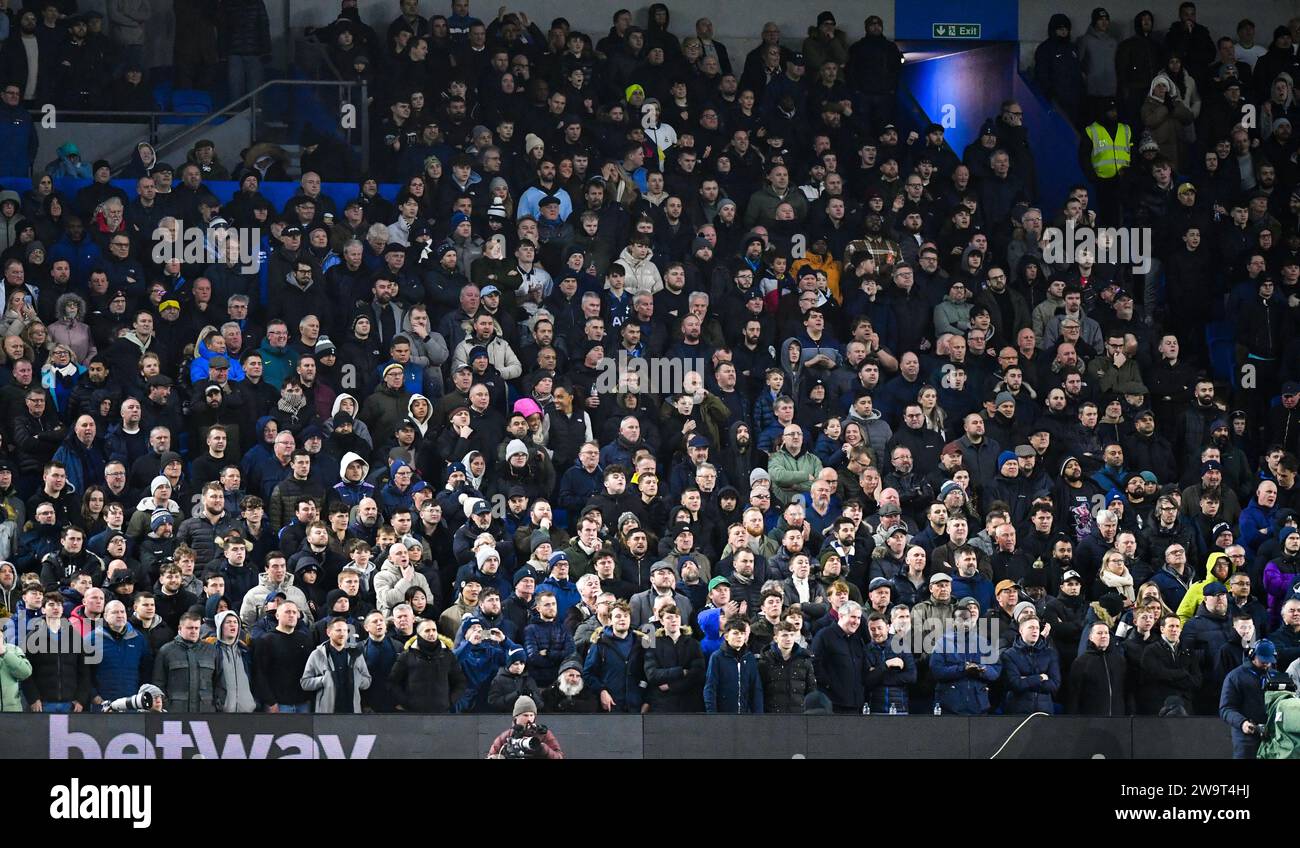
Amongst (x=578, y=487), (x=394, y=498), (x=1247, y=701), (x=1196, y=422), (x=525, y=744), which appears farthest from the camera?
(x=1196, y=422)

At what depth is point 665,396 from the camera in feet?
63.0

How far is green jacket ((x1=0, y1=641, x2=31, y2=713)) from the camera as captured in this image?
15281 millimetres

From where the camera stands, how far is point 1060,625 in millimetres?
16562

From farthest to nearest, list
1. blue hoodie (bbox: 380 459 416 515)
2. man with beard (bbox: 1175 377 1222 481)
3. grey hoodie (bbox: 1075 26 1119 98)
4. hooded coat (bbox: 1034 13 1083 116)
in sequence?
grey hoodie (bbox: 1075 26 1119 98) < hooded coat (bbox: 1034 13 1083 116) < man with beard (bbox: 1175 377 1222 481) < blue hoodie (bbox: 380 459 416 515)

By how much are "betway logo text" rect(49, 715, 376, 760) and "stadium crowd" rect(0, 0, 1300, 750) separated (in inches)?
12.8

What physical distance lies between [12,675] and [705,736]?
4.94 m

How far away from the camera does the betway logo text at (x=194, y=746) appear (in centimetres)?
1509

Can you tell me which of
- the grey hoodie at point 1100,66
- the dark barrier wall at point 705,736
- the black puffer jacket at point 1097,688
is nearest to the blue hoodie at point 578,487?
the dark barrier wall at point 705,736

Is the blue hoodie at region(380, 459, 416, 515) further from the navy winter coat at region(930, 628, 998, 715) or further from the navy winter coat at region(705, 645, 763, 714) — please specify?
the navy winter coat at region(930, 628, 998, 715)

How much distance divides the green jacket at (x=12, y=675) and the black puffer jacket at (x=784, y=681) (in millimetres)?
5276

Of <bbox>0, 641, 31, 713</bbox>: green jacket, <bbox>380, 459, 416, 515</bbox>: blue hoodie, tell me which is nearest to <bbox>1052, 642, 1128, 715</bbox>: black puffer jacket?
<bbox>380, 459, 416, 515</bbox>: blue hoodie

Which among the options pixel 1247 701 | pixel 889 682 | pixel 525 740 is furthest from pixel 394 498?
pixel 1247 701

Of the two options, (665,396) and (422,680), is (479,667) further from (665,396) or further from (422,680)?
(665,396)

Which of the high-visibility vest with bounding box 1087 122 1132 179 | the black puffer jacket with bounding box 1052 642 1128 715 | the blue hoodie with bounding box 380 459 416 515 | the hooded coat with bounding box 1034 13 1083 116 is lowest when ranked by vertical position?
the black puffer jacket with bounding box 1052 642 1128 715
